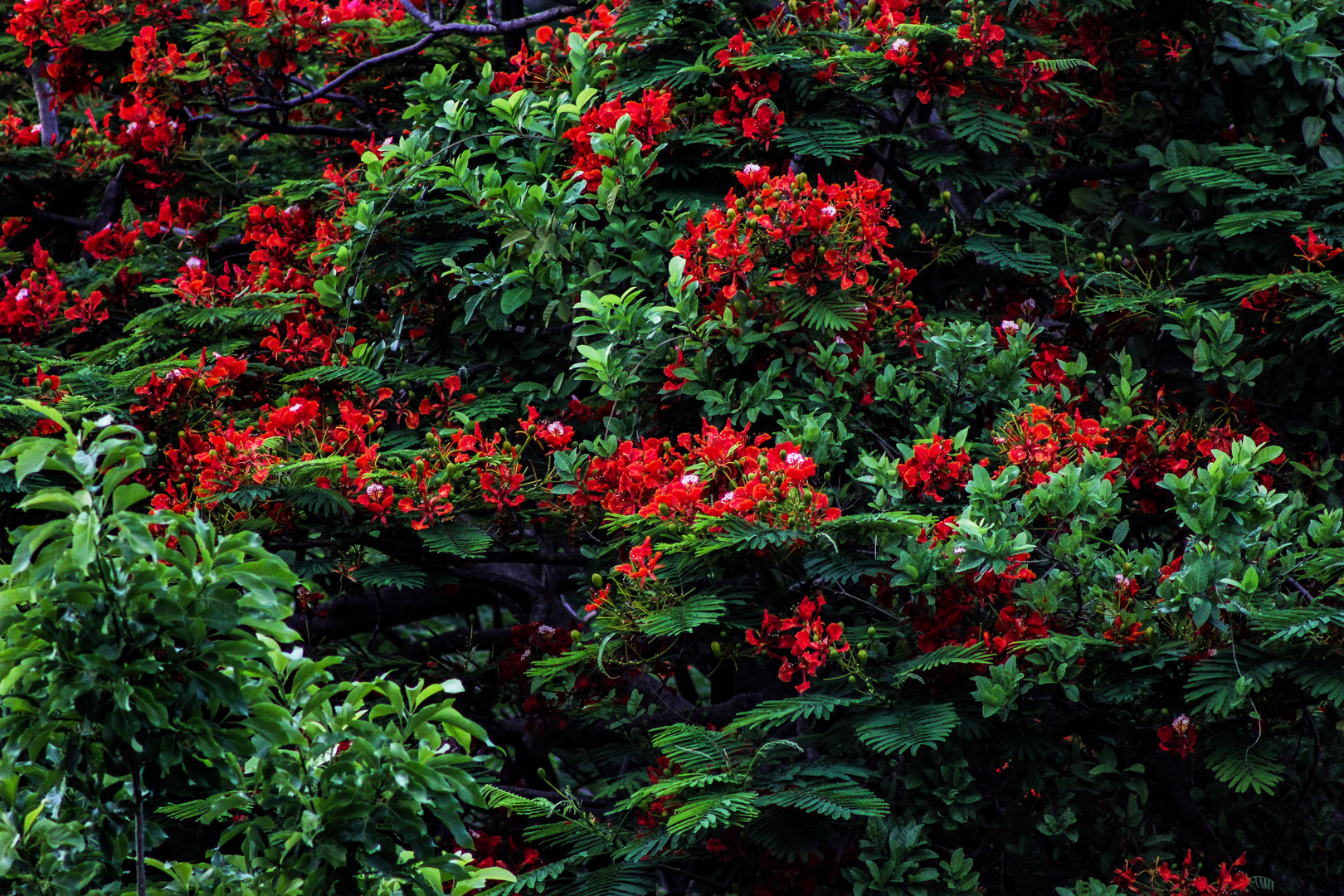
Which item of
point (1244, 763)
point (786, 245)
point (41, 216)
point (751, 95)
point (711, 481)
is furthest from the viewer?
point (41, 216)

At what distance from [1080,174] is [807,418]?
2.10 metres

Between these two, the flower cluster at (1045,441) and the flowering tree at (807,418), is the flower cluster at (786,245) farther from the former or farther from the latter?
the flower cluster at (1045,441)

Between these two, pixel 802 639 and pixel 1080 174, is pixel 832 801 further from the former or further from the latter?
pixel 1080 174

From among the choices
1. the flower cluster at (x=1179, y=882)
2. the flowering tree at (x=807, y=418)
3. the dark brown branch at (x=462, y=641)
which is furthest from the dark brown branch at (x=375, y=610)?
the flower cluster at (x=1179, y=882)

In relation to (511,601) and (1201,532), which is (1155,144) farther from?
(511,601)

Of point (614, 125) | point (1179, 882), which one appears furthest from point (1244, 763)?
point (614, 125)

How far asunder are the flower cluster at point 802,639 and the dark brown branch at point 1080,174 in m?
2.07

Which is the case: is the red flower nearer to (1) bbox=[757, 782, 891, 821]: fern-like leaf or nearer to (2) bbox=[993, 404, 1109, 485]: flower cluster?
(2) bbox=[993, 404, 1109, 485]: flower cluster

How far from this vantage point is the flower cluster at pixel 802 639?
11.8ft

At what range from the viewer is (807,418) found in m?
3.89

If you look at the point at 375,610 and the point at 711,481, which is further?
the point at 375,610

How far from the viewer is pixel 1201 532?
358 cm

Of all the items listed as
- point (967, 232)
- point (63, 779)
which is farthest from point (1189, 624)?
point (63, 779)

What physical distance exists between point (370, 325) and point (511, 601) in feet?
6.69
